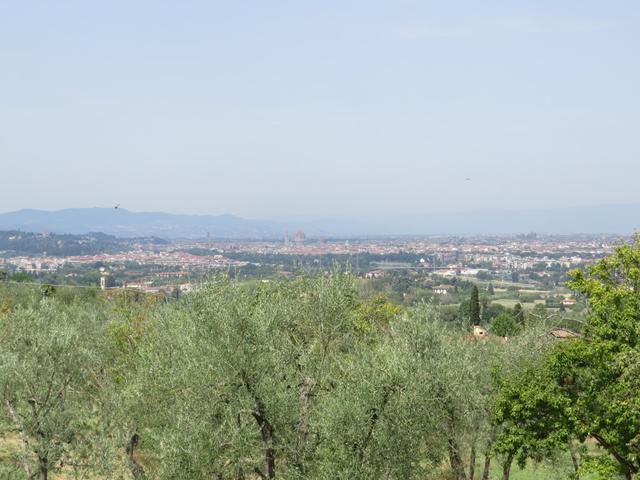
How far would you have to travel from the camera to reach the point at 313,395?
1609cm

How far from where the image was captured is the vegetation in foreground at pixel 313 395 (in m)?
14.3

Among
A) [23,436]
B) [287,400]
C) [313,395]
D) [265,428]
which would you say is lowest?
[23,436]

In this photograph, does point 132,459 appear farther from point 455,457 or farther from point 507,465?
point 507,465

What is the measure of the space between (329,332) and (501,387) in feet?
18.9

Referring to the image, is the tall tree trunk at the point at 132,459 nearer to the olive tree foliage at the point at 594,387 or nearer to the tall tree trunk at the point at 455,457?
the tall tree trunk at the point at 455,457

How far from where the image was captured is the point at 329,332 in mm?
17562

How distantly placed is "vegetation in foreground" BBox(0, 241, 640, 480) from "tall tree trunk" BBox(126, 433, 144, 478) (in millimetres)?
108

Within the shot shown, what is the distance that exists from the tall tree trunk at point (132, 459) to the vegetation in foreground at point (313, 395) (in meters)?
0.11

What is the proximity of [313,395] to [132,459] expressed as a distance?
7.98 meters

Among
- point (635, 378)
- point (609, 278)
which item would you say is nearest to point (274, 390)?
point (635, 378)

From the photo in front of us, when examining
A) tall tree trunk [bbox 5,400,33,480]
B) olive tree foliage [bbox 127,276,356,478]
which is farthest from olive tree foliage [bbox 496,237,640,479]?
tall tree trunk [bbox 5,400,33,480]

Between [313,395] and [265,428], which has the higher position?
[313,395]

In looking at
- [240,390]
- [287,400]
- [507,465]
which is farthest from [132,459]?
[507,465]

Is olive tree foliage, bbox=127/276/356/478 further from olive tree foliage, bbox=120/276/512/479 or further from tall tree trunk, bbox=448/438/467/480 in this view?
tall tree trunk, bbox=448/438/467/480
